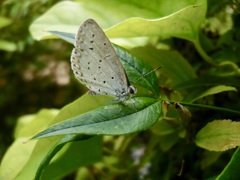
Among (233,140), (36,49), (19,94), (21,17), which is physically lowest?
(19,94)

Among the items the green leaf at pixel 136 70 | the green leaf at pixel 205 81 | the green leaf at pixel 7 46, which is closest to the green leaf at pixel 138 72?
the green leaf at pixel 136 70

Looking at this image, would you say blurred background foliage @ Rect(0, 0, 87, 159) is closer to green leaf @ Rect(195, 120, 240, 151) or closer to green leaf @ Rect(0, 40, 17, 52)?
green leaf @ Rect(0, 40, 17, 52)

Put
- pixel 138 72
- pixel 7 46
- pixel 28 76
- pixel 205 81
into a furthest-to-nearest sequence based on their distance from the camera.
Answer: pixel 28 76 < pixel 7 46 < pixel 205 81 < pixel 138 72

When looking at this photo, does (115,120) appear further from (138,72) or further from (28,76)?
(28,76)

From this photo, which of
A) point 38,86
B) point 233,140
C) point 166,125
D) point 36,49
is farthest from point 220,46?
point 38,86

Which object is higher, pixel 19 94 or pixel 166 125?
pixel 166 125

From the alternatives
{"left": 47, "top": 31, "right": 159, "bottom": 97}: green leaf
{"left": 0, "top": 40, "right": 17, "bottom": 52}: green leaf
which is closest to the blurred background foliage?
{"left": 0, "top": 40, "right": 17, "bottom": 52}: green leaf

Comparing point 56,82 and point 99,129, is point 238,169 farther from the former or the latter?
point 56,82

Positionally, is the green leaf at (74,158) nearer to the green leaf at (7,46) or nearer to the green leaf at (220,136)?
the green leaf at (220,136)

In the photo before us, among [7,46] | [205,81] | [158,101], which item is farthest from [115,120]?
[7,46]
